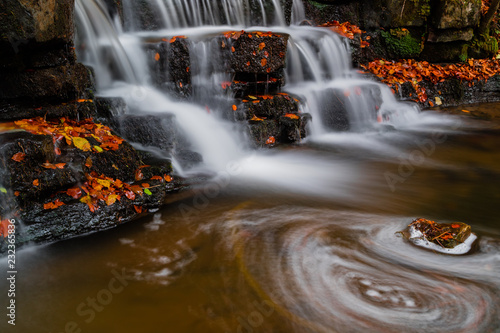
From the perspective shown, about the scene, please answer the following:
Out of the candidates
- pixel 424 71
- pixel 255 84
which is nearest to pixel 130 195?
pixel 255 84

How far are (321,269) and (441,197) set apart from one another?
90.5 inches

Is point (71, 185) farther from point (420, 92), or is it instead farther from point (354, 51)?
point (420, 92)

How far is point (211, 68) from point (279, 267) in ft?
13.8

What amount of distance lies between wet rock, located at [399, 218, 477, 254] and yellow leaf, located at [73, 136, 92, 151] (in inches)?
134

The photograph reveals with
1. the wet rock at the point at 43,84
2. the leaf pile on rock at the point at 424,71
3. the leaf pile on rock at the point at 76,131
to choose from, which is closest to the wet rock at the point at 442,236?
the leaf pile on rock at the point at 76,131

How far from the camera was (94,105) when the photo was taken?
4934mm

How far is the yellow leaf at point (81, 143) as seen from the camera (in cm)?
404

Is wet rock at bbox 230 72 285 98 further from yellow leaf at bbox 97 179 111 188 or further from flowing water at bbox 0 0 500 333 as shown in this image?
yellow leaf at bbox 97 179 111 188

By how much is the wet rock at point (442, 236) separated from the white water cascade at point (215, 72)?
4.58ft

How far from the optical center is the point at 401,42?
9.73 meters

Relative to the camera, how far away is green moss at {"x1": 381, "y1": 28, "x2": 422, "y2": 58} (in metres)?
9.71

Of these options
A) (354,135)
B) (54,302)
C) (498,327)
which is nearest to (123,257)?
(54,302)

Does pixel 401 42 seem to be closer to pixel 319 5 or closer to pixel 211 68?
pixel 319 5

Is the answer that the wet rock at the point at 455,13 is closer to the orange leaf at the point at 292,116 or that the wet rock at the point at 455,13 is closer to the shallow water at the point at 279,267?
the orange leaf at the point at 292,116
